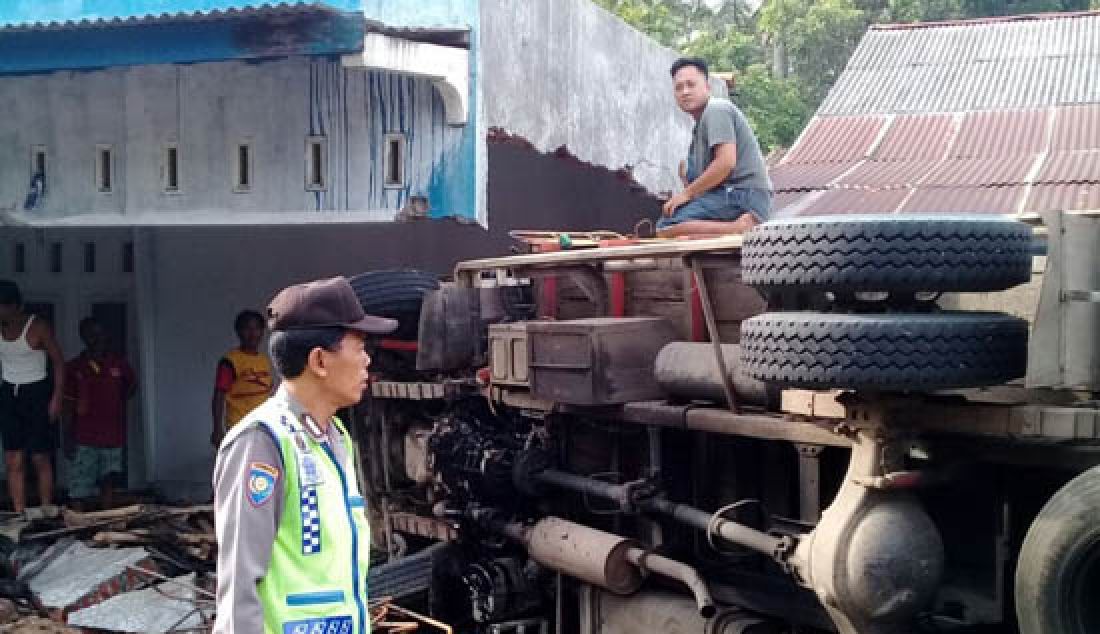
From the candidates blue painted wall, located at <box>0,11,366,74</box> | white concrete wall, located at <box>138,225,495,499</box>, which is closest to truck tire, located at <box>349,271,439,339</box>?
blue painted wall, located at <box>0,11,366,74</box>

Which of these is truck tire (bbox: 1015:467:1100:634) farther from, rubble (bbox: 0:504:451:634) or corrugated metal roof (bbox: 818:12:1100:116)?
corrugated metal roof (bbox: 818:12:1100:116)

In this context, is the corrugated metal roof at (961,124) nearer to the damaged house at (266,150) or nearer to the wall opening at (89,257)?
the damaged house at (266,150)

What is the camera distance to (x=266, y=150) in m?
8.70

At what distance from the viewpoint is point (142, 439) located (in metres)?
11.5

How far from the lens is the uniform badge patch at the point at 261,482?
306 centimetres

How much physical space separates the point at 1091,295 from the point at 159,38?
6071mm

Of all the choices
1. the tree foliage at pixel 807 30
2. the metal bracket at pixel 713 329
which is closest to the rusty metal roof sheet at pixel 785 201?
the metal bracket at pixel 713 329

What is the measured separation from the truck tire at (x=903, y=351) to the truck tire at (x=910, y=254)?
0.11 m

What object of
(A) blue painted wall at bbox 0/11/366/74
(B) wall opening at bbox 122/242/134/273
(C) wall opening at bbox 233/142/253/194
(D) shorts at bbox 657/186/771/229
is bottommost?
(B) wall opening at bbox 122/242/134/273

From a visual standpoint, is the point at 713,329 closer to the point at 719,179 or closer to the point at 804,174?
the point at 719,179

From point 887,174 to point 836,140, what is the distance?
1400 millimetres

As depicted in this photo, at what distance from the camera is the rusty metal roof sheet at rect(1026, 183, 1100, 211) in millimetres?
10430

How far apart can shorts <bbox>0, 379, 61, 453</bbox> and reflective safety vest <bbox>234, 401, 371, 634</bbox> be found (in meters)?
7.52

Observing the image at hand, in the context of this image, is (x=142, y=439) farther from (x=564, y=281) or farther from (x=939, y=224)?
(x=939, y=224)
